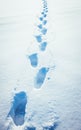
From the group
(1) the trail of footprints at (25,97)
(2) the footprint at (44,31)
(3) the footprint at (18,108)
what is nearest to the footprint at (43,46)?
(1) the trail of footprints at (25,97)

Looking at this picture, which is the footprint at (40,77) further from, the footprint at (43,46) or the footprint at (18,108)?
the footprint at (43,46)

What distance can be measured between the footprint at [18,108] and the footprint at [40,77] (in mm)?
334

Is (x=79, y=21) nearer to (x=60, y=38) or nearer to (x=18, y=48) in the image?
(x=60, y=38)

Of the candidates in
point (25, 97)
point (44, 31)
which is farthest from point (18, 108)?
point (44, 31)

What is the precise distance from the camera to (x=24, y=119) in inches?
113

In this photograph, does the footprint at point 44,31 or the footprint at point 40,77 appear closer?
the footprint at point 40,77

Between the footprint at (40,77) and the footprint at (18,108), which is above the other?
the footprint at (18,108)

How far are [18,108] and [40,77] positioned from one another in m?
0.83

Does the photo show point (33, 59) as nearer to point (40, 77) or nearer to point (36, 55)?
point (36, 55)

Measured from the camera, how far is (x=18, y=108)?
10.1 ft

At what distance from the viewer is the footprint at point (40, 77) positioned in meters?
3.58

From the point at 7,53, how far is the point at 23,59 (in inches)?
24.0

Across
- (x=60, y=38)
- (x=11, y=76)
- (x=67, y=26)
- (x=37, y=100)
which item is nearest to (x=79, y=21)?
(x=67, y=26)

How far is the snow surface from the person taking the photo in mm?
2844
